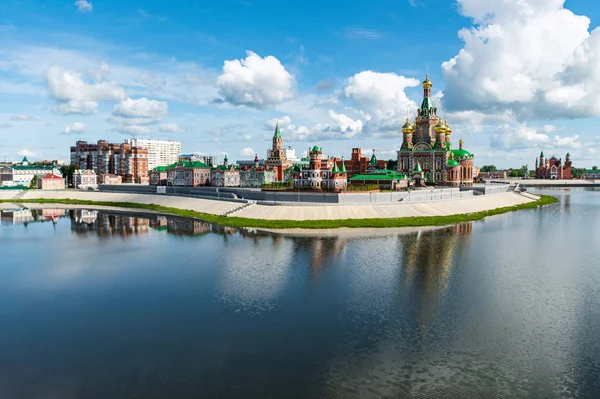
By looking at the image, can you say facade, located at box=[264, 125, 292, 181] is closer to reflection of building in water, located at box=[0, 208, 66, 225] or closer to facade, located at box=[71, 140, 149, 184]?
reflection of building in water, located at box=[0, 208, 66, 225]

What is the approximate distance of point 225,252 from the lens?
112 feet

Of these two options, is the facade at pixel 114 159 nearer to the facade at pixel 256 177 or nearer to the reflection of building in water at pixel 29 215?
the facade at pixel 256 177

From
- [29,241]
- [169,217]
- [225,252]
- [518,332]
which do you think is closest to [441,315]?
[518,332]

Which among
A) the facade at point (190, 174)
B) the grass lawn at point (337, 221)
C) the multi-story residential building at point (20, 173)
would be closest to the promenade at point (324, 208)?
the grass lawn at point (337, 221)

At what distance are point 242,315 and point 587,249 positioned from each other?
95.6 feet

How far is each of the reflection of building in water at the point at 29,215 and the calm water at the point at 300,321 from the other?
72.7 feet

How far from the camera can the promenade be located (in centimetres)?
5022

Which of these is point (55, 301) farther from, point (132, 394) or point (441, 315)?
point (441, 315)

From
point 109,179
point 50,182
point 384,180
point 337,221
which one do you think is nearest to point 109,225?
point 337,221

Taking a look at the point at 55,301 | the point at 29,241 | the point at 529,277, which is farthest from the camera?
the point at 29,241

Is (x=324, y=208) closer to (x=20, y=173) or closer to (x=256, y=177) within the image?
(x=256, y=177)

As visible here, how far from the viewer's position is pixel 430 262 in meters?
30.8

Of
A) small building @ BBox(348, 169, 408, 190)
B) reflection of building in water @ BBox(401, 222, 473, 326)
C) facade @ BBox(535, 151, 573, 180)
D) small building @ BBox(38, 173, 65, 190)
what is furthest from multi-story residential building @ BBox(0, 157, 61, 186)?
facade @ BBox(535, 151, 573, 180)

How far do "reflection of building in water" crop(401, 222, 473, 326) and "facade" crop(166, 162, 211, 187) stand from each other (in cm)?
6267
